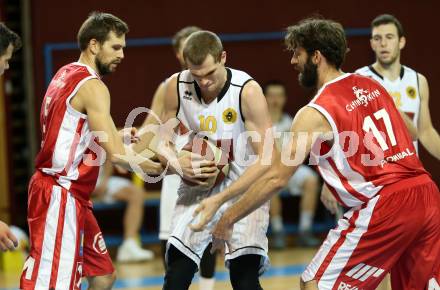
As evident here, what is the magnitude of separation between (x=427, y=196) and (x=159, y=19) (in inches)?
238

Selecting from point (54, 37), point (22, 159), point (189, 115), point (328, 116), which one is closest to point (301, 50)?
point (328, 116)

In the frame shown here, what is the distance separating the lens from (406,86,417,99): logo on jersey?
267 inches

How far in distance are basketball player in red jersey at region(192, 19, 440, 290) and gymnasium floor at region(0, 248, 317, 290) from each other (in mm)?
2867

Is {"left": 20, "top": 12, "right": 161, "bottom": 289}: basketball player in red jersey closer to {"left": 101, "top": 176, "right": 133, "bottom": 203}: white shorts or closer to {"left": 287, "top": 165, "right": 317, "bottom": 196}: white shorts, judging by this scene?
{"left": 101, "top": 176, "right": 133, "bottom": 203}: white shorts

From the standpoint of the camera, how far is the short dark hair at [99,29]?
531 cm

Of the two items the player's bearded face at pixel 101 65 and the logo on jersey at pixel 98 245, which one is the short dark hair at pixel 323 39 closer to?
the player's bearded face at pixel 101 65

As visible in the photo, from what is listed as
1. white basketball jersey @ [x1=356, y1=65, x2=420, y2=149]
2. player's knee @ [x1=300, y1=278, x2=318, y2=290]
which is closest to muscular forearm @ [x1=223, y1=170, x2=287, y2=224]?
player's knee @ [x1=300, y1=278, x2=318, y2=290]

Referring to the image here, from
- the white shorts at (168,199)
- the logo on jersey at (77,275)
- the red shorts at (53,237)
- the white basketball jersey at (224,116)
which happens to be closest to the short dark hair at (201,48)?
the white basketball jersey at (224,116)

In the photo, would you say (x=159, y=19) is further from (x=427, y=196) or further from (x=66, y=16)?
(x=427, y=196)

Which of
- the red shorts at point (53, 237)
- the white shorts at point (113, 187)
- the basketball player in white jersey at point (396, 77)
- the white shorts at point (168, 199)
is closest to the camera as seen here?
the red shorts at point (53, 237)

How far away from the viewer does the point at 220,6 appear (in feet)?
33.7

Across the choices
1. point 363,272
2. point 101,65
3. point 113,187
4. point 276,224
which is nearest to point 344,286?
point 363,272

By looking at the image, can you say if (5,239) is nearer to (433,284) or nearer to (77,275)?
(77,275)

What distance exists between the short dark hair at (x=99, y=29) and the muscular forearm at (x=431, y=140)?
262 centimetres
